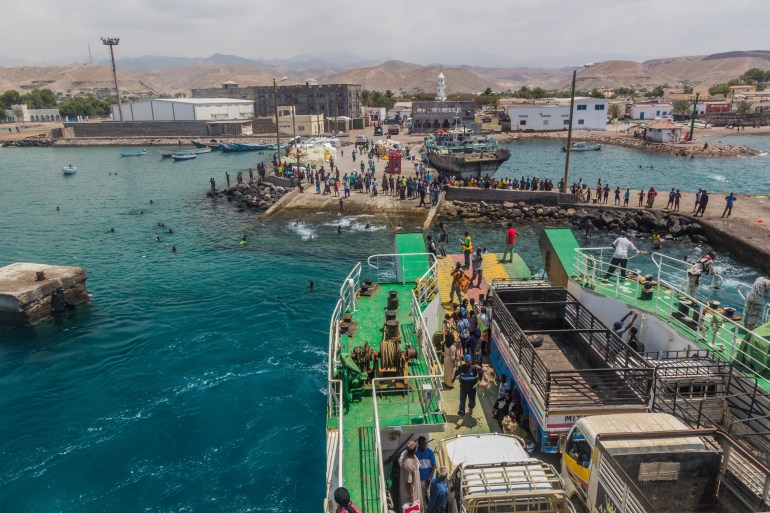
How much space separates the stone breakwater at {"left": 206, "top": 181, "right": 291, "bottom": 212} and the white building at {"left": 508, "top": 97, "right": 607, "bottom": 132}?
79611 mm

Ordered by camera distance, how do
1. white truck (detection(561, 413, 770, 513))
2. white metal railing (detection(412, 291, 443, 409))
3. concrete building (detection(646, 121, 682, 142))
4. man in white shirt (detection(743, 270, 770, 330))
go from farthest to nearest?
concrete building (detection(646, 121, 682, 142)), man in white shirt (detection(743, 270, 770, 330)), white metal railing (detection(412, 291, 443, 409)), white truck (detection(561, 413, 770, 513))

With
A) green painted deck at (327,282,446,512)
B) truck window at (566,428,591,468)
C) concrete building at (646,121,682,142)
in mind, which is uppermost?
concrete building at (646,121,682,142)

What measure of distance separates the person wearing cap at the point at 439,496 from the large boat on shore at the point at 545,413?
0.79ft

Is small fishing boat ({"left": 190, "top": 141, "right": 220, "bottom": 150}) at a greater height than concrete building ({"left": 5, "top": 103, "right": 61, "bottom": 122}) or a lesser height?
lesser

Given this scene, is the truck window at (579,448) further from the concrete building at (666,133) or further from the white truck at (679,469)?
the concrete building at (666,133)

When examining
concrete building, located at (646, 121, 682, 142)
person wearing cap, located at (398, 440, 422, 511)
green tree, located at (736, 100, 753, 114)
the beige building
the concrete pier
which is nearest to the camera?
person wearing cap, located at (398, 440, 422, 511)

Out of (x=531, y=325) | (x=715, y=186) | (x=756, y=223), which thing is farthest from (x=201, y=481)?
(x=715, y=186)

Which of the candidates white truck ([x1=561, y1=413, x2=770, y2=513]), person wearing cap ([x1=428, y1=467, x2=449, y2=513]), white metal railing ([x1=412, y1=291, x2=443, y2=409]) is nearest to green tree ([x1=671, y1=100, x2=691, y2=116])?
white metal railing ([x1=412, y1=291, x2=443, y2=409])

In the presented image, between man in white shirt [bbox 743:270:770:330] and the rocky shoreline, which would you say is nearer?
A: man in white shirt [bbox 743:270:770:330]

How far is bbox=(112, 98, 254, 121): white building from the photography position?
116 meters

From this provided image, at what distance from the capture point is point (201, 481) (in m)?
14.0

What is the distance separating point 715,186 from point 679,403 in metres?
54.6

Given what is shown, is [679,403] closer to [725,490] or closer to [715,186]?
[725,490]

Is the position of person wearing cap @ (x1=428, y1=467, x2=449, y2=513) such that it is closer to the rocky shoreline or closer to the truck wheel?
Answer: the truck wheel
